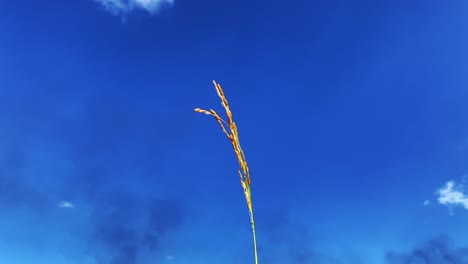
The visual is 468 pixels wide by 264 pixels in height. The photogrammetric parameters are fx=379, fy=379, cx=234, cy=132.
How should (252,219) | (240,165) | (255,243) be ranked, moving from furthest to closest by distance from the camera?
1. (240,165)
2. (252,219)
3. (255,243)

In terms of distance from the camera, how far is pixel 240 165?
272 centimetres

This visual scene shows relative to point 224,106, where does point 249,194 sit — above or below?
below

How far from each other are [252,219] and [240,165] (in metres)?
0.41

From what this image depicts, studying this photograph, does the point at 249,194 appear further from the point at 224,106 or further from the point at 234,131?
the point at 224,106

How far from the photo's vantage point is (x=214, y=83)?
3057 mm

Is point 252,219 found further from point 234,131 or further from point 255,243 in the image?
point 234,131

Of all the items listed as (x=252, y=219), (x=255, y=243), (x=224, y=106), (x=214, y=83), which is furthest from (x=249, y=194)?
(x=214, y=83)

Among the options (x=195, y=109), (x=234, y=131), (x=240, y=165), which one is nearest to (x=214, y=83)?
(x=195, y=109)

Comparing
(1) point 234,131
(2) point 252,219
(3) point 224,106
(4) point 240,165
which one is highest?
(3) point 224,106

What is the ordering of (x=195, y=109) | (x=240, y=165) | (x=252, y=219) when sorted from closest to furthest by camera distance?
(x=252, y=219)
(x=240, y=165)
(x=195, y=109)

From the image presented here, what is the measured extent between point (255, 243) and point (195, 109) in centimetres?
118

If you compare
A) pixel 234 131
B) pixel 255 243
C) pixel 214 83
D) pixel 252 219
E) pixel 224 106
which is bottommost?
pixel 255 243

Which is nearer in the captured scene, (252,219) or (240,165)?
(252,219)

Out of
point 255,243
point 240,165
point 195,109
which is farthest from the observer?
point 195,109
